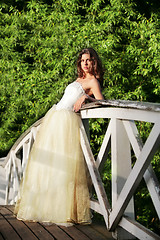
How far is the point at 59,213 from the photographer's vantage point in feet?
7.39

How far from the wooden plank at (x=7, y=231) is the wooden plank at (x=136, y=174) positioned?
59cm

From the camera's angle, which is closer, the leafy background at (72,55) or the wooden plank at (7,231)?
the wooden plank at (7,231)

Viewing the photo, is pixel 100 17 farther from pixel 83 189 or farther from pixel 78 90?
pixel 83 189

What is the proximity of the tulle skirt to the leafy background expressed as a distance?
3465 millimetres

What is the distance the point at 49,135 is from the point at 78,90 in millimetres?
435

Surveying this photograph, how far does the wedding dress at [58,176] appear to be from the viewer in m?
2.27

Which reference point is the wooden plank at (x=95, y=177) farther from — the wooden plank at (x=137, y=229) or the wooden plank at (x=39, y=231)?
the wooden plank at (x=39, y=231)

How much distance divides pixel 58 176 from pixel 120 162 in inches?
24.6

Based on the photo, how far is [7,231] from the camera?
2.11 m

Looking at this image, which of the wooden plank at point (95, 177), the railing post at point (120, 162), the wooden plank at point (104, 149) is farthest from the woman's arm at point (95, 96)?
the railing post at point (120, 162)

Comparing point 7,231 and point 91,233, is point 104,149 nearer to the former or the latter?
point 91,233

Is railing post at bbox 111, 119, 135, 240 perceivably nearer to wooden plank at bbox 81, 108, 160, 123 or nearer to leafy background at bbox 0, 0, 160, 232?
wooden plank at bbox 81, 108, 160, 123

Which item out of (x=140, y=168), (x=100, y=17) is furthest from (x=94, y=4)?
(x=140, y=168)

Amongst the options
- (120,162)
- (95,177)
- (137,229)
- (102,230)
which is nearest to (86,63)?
(95,177)
